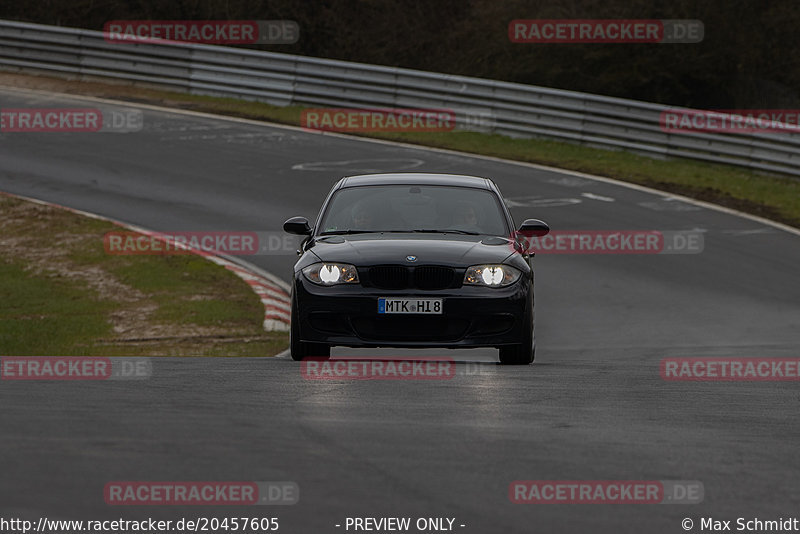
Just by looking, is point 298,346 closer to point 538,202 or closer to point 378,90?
point 538,202

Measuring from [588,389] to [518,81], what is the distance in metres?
23.7

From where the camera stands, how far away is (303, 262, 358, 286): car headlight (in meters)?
9.34

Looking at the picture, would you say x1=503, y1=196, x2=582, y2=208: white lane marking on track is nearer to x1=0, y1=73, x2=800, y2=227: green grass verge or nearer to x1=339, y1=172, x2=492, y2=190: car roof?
x1=0, y1=73, x2=800, y2=227: green grass verge

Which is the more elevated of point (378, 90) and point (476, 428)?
point (378, 90)

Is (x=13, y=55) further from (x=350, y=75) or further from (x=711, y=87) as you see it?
(x=711, y=87)

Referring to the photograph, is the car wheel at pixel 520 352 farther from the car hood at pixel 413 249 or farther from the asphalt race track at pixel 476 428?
the car hood at pixel 413 249

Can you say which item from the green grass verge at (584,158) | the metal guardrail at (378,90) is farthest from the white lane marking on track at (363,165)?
the metal guardrail at (378,90)

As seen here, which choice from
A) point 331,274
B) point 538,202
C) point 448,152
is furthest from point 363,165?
point 331,274

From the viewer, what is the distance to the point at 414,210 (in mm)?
10594

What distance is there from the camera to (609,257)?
1769 centimetres

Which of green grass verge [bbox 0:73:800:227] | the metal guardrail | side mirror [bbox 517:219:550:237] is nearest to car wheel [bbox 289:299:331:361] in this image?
side mirror [bbox 517:219:550:237]

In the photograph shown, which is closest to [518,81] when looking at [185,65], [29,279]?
[185,65]

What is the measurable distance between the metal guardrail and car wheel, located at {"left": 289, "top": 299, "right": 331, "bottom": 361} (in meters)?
16.3

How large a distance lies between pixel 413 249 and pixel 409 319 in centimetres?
59
